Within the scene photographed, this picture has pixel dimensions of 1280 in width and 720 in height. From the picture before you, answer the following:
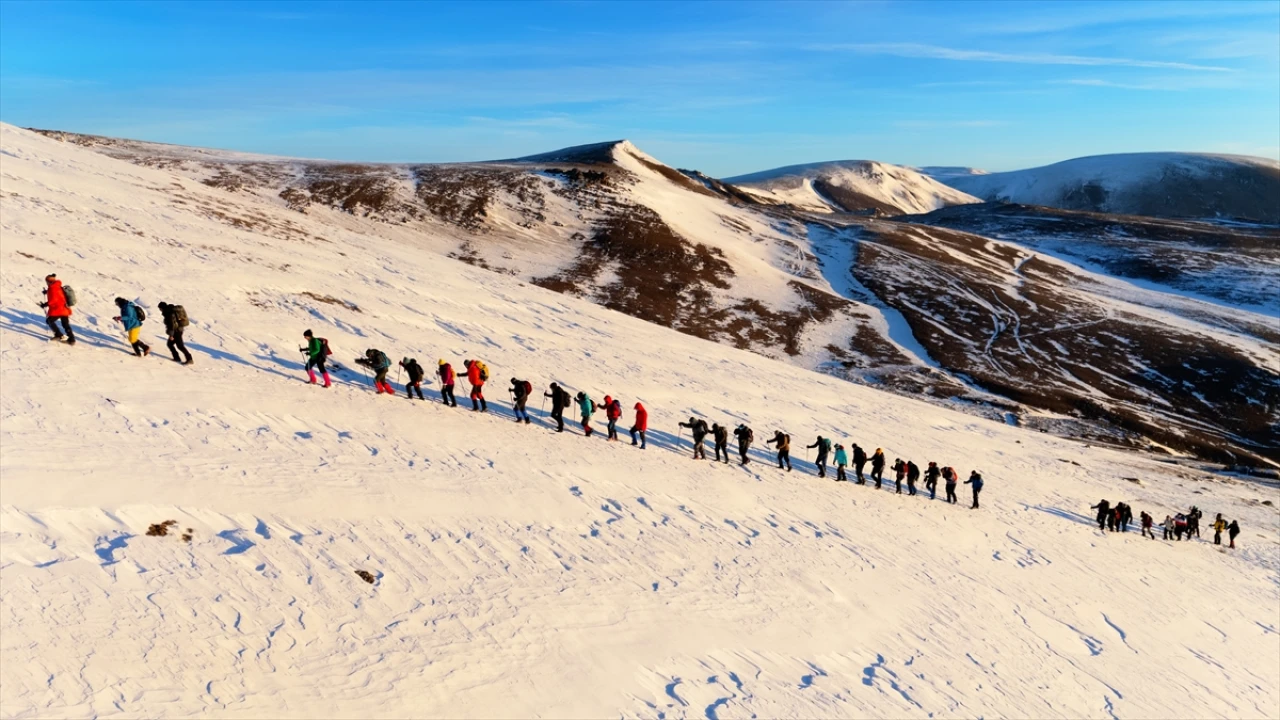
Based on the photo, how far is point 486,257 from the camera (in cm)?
7125

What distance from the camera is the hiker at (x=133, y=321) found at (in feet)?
60.8

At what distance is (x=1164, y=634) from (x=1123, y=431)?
3313 cm

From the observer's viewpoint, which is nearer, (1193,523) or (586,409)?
(586,409)

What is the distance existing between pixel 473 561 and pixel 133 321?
12549mm

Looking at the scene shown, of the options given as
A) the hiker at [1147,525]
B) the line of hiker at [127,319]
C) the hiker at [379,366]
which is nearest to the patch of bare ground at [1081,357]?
the hiker at [1147,525]

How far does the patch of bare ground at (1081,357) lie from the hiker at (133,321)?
2056 inches

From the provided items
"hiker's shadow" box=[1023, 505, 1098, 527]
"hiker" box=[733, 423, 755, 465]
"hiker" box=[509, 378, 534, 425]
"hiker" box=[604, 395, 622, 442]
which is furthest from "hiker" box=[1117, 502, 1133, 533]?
"hiker" box=[509, 378, 534, 425]

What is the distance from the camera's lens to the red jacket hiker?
17844 mm

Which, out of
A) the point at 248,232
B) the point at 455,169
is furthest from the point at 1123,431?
the point at 455,169

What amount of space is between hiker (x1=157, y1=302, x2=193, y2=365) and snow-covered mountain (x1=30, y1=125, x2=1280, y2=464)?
26.7 metres

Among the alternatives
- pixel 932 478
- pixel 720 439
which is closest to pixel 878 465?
pixel 932 478

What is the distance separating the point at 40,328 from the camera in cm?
1903

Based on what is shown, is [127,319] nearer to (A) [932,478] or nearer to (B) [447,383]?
(B) [447,383]

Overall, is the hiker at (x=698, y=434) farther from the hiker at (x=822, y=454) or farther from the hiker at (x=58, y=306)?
the hiker at (x=58, y=306)
